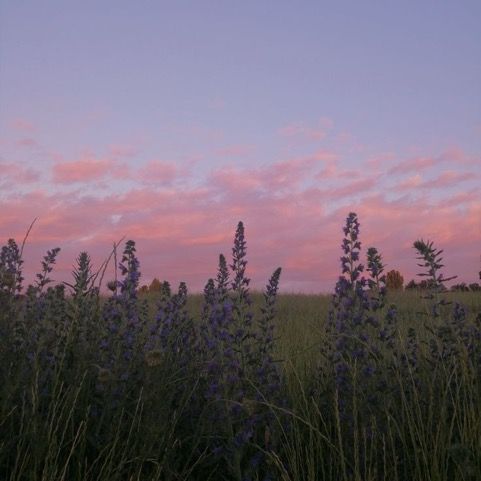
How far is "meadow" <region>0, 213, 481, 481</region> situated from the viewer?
322cm

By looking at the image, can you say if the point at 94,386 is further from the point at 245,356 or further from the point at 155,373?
the point at 245,356

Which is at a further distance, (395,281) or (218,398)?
(395,281)

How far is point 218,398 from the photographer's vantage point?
3.53 metres

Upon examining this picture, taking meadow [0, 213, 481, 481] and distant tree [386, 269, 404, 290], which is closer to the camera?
meadow [0, 213, 481, 481]

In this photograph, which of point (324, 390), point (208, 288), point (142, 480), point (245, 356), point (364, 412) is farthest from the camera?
point (208, 288)

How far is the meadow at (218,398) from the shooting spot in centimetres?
322

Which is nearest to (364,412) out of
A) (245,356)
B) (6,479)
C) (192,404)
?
(245,356)

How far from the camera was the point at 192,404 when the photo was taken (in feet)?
13.4

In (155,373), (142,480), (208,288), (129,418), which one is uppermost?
(208,288)

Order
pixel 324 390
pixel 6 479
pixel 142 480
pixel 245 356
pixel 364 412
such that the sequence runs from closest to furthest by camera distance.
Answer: pixel 6 479 → pixel 142 480 → pixel 364 412 → pixel 245 356 → pixel 324 390

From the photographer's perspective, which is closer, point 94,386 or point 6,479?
point 6,479

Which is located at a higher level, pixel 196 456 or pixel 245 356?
pixel 245 356

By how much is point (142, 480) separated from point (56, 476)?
409 mm

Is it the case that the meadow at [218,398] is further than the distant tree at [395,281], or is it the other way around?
the distant tree at [395,281]
